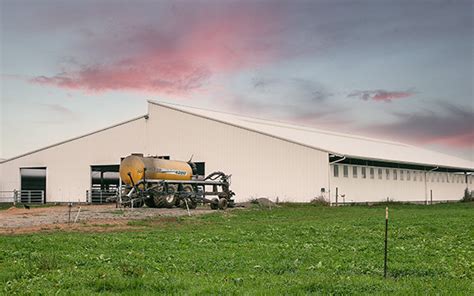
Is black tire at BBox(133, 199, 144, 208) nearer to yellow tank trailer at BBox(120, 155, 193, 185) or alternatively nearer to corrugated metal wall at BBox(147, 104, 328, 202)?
yellow tank trailer at BBox(120, 155, 193, 185)

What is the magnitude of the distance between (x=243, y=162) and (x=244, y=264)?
1351 inches

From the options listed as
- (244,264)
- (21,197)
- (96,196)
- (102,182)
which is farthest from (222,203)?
(21,197)

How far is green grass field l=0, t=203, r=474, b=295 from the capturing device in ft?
32.9

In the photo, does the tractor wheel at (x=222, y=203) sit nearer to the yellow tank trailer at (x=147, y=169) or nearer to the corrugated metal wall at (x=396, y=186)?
the yellow tank trailer at (x=147, y=169)

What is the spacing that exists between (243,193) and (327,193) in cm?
710

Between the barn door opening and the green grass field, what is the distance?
111 ft

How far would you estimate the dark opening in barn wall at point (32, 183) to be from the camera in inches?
2345

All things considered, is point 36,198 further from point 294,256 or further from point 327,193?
point 294,256

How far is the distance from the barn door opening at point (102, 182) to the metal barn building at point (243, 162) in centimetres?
15

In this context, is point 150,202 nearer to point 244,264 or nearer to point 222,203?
point 222,203

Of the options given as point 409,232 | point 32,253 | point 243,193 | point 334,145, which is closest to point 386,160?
point 334,145

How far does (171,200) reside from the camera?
40.1 m

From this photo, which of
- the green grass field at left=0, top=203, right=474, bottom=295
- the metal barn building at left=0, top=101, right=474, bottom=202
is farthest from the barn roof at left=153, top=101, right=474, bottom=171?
the green grass field at left=0, top=203, right=474, bottom=295

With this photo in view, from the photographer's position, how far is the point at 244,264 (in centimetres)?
1273
